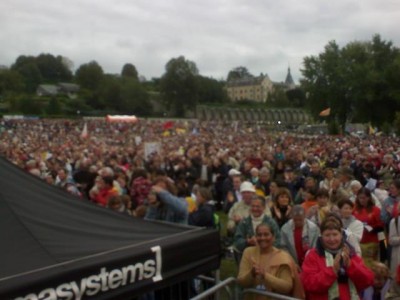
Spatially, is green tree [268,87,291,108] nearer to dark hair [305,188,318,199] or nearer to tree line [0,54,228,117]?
tree line [0,54,228,117]

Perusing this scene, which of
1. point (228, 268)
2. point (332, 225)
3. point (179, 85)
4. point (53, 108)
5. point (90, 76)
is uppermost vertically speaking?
point (90, 76)

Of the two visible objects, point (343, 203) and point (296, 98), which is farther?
point (296, 98)

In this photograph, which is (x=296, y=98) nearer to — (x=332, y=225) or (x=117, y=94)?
(x=117, y=94)

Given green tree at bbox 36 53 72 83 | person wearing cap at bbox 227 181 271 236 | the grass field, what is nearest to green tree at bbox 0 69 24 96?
green tree at bbox 36 53 72 83

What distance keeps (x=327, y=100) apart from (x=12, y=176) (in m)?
60.3

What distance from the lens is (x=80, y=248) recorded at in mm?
3279

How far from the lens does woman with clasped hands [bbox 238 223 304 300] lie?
4102mm

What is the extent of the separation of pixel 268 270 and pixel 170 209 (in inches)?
70.8

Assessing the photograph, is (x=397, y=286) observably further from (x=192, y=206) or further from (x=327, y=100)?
(x=327, y=100)

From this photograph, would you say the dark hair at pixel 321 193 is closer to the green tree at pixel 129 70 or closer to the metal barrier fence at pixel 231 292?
the metal barrier fence at pixel 231 292

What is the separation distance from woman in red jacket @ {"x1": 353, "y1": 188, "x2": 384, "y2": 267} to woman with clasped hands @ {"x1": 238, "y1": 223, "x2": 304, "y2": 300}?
280cm

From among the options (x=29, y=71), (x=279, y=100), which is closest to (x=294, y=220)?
(x=279, y=100)

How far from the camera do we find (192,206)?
7562mm

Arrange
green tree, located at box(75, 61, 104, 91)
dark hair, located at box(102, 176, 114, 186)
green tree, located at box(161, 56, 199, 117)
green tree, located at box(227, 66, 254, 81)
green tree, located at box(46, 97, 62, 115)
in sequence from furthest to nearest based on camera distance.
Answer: green tree, located at box(227, 66, 254, 81), green tree, located at box(75, 61, 104, 91), green tree, located at box(161, 56, 199, 117), green tree, located at box(46, 97, 62, 115), dark hair, located at box(102, 176, 114, 186)
